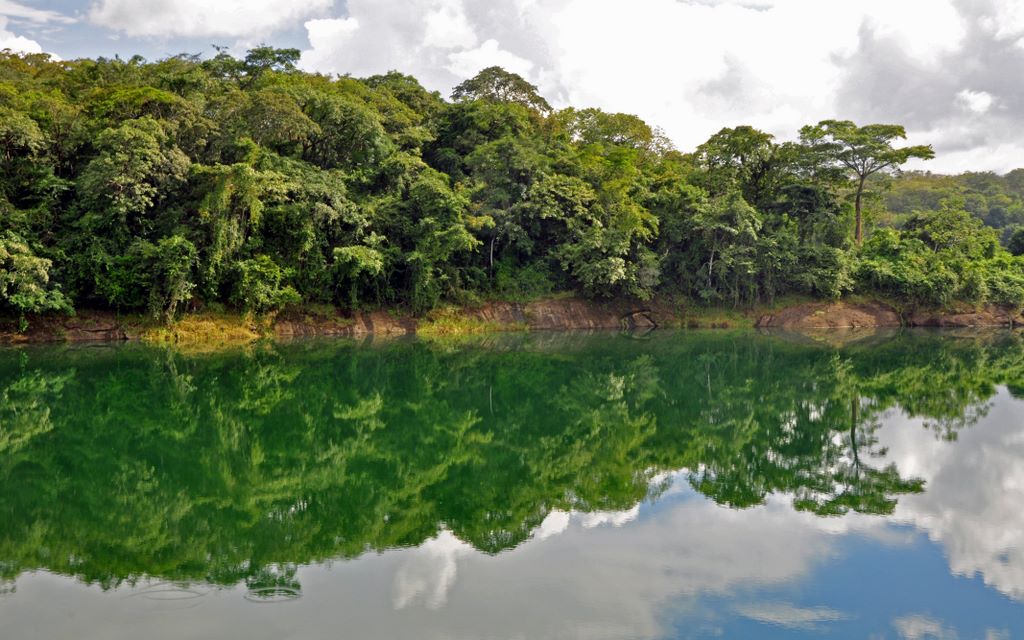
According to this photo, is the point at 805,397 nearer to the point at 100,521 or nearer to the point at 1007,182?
the point at 100,521

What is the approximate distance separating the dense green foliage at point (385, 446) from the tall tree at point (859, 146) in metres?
20.0

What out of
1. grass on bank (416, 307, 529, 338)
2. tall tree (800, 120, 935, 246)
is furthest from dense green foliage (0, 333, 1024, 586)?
tall tree (800, 120, 935, 246)

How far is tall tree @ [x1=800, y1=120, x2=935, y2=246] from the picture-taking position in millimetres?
38094

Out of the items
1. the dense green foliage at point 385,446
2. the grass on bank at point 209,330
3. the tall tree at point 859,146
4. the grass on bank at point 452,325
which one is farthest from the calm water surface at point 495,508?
the tall tree at point 859,146

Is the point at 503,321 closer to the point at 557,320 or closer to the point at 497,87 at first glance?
the point at 557,320

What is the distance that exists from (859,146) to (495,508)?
36907 mm

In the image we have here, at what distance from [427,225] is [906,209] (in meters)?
62.5

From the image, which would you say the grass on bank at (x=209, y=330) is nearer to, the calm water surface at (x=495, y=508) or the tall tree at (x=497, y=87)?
the calm water surface at (x=495, y=508)

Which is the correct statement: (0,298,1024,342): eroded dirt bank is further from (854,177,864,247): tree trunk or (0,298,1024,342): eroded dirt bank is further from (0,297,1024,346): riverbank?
(854,177,864,247): tree trunk

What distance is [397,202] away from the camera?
1208 inches

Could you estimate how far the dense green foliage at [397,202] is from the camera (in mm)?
25391

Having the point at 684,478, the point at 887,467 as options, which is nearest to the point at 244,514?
the point at 684,478

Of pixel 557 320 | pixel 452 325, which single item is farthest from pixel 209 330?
pixel 557 320

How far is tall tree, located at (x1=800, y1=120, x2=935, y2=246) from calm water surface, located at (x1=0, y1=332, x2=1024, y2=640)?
2419 centimetres
